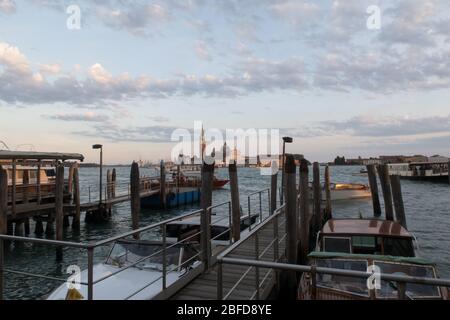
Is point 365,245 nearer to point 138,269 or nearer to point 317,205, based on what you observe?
point 138,269

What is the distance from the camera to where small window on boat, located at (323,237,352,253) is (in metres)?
10.8

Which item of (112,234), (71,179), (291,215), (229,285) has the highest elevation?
(71,179)

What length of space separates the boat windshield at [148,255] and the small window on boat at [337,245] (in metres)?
4.05

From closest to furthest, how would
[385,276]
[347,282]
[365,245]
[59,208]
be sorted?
[385,276]
[347,282]
[365,245]
[59,208]

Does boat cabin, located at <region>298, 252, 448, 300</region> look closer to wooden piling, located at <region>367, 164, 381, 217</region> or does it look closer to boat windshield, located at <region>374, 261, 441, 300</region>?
boat windshield, located at <region>374, 261, 441, 300</region>

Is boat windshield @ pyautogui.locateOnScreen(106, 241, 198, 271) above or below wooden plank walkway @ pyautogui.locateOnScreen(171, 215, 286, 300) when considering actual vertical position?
above

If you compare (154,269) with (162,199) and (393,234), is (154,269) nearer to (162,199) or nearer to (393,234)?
(393,234)

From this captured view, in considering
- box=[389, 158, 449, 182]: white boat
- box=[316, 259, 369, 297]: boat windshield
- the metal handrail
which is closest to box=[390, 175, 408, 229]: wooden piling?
box=[316, 259, 369, 297]: boat windshield

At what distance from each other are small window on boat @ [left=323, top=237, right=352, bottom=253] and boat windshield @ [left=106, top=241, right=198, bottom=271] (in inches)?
159

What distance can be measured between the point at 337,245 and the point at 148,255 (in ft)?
17.3

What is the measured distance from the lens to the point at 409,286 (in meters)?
7.27

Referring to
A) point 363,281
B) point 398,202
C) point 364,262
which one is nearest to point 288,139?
point 398,202

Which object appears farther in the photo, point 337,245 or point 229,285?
point 337,245

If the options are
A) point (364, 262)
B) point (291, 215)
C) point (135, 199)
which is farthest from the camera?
point (135, 199)
